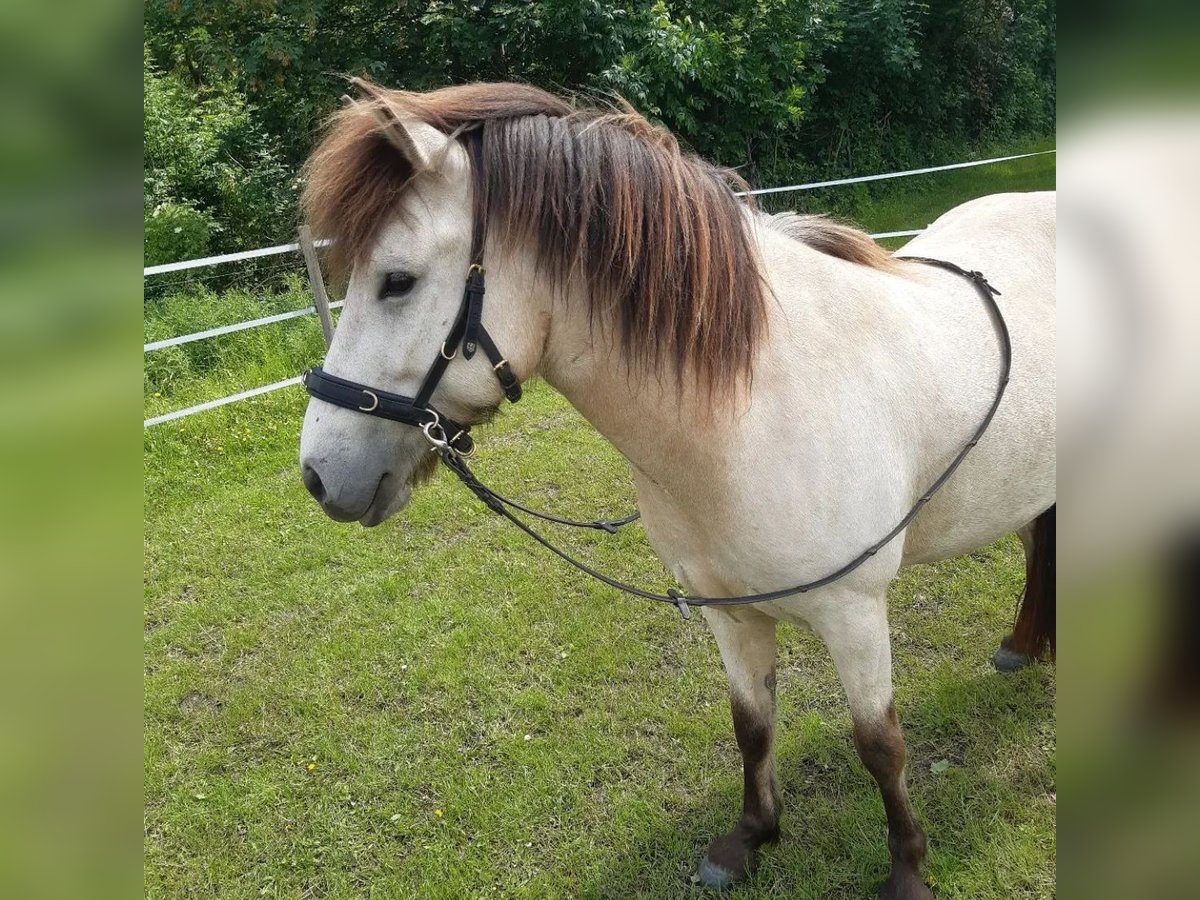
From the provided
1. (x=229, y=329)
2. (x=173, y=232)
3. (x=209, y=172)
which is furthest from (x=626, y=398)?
(x=209, y=172)

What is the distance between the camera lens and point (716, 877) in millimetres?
2342

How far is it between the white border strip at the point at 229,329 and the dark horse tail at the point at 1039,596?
430cm

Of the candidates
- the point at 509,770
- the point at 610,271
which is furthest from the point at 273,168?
the point at 610,271

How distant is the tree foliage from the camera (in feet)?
27.9

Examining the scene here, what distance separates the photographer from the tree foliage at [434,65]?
27.9 feet

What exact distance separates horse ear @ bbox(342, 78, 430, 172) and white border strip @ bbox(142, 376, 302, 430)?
4431 millimetres

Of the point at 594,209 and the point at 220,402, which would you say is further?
the point at 220,402

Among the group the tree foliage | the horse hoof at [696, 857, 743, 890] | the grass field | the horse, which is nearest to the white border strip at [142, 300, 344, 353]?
the grass field

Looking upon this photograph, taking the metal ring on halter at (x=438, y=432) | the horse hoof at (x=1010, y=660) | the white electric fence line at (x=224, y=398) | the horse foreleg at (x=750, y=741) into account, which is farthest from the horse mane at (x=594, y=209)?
the white electric fence line at (x=224, y=398)

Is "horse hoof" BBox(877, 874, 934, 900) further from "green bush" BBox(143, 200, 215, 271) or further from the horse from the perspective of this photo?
"green bush" BBox(143, 200, 215, 271)

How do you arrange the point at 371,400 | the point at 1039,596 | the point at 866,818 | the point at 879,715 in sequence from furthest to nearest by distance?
the point at 1039,596 < the point at 866,818 < the point at 879,715 < the point at 371,400

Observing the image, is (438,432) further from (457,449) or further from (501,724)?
(501,724)

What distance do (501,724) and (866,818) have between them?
1347mm
